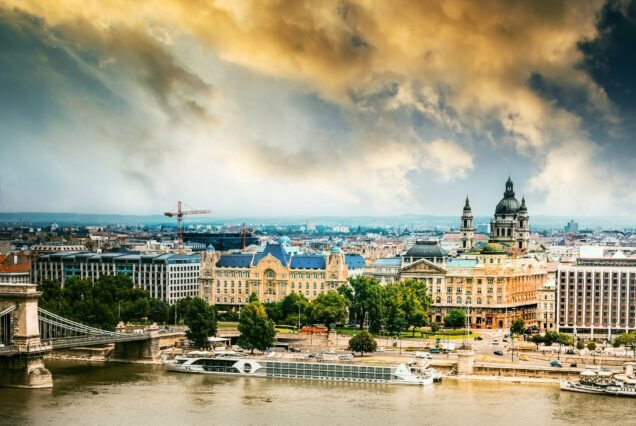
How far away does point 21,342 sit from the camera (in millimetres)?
52688

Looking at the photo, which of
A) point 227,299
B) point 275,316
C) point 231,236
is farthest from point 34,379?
point 231,236

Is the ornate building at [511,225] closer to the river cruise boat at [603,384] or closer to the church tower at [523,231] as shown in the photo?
the church tower at [523,231]

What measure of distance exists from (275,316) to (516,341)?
44.7ft

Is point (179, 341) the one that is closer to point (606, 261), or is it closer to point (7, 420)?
point (7, 420)

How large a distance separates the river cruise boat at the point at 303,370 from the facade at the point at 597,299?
1854cm

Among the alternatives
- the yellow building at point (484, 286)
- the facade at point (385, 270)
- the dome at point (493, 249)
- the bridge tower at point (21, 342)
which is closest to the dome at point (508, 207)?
the dome at point (493, 249)

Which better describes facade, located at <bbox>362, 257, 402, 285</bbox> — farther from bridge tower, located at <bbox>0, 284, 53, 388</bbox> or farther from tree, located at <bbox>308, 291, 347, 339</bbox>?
bridge tower, located at <bbox>0, 284, 53, 388</bbox>

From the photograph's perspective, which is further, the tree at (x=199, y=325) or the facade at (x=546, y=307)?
the facade at (x=546, y=307)

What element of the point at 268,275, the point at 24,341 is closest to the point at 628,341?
the point at 268,275

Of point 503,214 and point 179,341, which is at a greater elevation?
point 503,214

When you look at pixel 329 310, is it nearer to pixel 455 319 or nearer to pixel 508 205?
pixel 455 319

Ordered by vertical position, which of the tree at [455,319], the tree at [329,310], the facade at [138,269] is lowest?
the tree at [455,319]

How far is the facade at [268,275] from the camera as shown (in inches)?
3209

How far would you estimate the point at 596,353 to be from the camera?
201 ft
